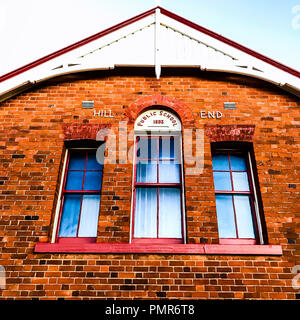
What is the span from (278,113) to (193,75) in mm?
1856

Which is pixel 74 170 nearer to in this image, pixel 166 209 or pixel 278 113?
pixel 166 209

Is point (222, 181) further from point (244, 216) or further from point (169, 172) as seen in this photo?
point (169, 172)

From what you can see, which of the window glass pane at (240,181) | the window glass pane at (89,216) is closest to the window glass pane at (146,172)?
the window glass pane at (89,216)

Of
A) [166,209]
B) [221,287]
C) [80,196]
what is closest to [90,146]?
[80,196]

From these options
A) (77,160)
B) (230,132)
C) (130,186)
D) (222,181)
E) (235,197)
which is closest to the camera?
(130,186)

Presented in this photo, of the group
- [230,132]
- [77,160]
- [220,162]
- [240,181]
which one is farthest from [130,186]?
[230,132]

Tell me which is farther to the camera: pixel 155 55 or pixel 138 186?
pixel 155 55

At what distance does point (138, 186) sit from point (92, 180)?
0.86 metres

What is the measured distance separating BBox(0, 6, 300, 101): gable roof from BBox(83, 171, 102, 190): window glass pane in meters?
2.14

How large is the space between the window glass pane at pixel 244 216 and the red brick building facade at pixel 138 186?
7 centimetres

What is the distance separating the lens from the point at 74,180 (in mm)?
5242

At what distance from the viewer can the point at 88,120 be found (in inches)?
216

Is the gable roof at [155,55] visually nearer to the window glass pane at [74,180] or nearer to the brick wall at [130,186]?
the brick wall at [130,186]

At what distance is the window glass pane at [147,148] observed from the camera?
17.8ft
